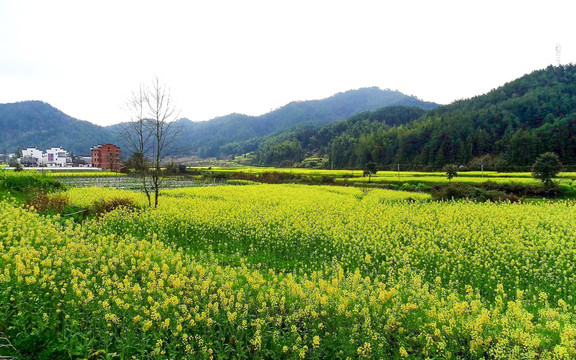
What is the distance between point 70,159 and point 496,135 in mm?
109419

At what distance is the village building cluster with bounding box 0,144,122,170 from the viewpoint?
75938 mm

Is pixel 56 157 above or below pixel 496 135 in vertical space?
below

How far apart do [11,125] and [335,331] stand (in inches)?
8099

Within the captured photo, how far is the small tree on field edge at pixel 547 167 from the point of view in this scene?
73.1 ft

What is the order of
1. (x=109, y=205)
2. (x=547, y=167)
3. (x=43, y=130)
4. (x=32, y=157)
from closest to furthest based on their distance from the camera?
1. (x=109, y=205)
2. (x=547, y=167)
3. (x=32, y=157)
4. (x=43, y=130)

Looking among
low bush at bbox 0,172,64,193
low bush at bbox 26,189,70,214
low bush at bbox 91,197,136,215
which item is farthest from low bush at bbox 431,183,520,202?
low bush at bbox 0,172,64,193

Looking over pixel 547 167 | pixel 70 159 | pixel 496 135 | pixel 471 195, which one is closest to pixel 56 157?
pixel 70 159

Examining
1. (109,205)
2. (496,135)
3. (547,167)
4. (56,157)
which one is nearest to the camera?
(109,205)

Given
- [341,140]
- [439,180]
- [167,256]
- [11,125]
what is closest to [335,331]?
[167,256]

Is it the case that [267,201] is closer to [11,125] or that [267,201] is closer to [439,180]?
[439,180]

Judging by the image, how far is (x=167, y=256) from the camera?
7.21 metres

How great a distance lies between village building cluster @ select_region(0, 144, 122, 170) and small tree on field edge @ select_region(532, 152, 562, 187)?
219ft

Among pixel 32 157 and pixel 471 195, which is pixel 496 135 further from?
pixel 32 157

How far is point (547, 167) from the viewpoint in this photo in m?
22.5
